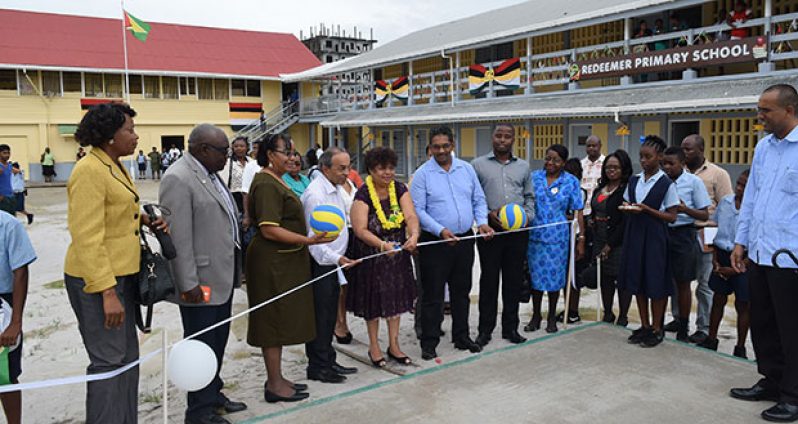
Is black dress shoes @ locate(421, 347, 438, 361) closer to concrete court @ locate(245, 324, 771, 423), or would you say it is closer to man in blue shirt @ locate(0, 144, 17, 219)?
concrete court @ locate(245, 324, 771, 423)

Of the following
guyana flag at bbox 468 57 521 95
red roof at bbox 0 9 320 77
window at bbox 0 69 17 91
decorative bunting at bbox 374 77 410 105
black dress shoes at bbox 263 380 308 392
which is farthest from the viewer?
red roof at bbox 0 9 320 77

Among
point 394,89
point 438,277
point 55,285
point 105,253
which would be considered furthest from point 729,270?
point 394,89

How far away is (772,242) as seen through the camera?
378 cm

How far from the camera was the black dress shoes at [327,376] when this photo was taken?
14.8 feet

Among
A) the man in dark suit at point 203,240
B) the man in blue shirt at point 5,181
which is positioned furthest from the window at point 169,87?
the man in dark suit at point 203,240

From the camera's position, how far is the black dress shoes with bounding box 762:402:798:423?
3682 mm

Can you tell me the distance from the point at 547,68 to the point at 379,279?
1388cm

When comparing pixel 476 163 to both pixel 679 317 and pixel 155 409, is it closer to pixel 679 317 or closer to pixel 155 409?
pixel 679 317

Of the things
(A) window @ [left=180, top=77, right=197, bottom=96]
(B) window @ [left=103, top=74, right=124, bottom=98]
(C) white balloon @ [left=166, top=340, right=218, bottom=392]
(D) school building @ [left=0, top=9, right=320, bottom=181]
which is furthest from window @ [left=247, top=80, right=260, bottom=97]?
(C) white balloon @ [left=166, top=340, right=218, bottom=392]

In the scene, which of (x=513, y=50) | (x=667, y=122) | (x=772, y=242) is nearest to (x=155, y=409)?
(x=772, y=242)

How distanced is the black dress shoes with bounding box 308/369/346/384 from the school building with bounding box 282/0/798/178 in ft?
31.8

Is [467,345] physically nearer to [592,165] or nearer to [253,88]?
[592,165]

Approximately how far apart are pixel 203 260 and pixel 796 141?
3.53m

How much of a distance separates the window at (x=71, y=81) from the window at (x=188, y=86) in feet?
→ 14.7
